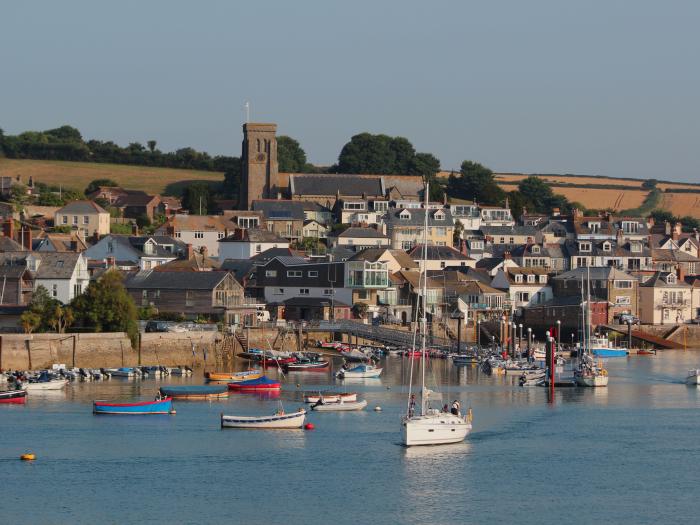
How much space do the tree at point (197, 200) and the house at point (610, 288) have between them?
50329 mm

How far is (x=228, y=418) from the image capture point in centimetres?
6600

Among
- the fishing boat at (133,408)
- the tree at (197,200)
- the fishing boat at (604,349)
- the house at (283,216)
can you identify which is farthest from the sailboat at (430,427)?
the tree at (197,200)

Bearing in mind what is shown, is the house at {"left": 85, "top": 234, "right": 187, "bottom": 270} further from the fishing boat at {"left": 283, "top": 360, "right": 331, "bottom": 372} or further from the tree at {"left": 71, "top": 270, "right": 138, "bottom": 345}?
the tree at {"left": 71, "top": 270, "right": 138, "bottom": 345}

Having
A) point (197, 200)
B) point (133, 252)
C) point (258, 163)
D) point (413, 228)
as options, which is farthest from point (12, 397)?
point (258, 163)

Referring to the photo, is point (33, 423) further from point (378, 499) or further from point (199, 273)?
point (199, 273)

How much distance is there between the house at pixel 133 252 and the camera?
116 metres

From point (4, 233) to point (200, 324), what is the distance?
26630 millimetres

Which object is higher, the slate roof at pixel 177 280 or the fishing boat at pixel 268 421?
the slate roof at pixel 177 280

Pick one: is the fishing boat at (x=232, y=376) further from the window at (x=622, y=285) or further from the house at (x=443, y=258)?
the window at (x=622, y=285)

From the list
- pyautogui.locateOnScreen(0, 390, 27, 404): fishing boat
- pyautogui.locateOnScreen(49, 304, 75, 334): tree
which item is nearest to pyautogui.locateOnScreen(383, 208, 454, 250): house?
pyautogui.locateOnScreen(49, 304, 75, 334): tree

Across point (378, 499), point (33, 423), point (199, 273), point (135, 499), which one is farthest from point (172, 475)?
point (199, 273)

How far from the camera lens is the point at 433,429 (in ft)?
198

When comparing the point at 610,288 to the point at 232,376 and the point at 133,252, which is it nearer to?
the point at 133,252

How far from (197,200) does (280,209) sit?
16358mm
